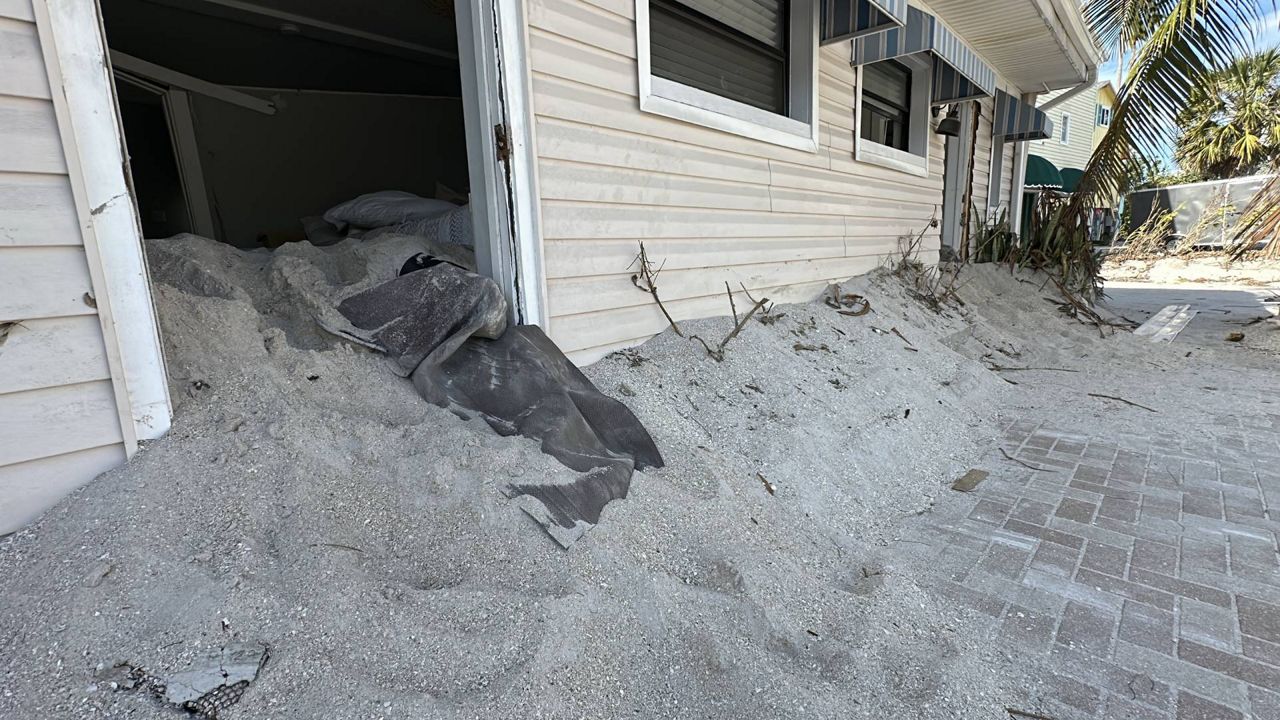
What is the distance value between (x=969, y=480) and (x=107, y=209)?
3.55m

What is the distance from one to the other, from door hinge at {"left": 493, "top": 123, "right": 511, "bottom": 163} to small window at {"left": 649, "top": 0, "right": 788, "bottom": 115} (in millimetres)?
1368

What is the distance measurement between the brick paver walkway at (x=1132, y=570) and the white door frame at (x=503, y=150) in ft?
6.62

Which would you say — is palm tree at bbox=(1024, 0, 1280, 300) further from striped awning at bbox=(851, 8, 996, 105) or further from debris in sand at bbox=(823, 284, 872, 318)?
debris in sand at bbox=(823, 284, 872, 318)

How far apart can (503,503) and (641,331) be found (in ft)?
5.42

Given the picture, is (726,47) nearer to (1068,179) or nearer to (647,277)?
(647,277)

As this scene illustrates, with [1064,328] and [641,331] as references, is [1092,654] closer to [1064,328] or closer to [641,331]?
[641,331]

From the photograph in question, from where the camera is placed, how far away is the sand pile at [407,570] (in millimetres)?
1265

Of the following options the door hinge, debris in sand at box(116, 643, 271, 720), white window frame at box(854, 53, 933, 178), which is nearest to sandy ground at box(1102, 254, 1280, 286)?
white window frame at box(854, 53, 933, 178)

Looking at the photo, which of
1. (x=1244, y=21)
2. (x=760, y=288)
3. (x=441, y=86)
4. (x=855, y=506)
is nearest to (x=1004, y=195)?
(x=1244, y=21)

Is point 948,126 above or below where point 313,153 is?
above

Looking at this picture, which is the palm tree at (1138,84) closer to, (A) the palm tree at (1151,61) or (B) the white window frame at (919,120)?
(A) the palm tree at (1151,61)

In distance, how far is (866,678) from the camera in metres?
1.61

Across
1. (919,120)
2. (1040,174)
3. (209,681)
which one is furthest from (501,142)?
(1040,174)

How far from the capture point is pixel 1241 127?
58.2 ft
